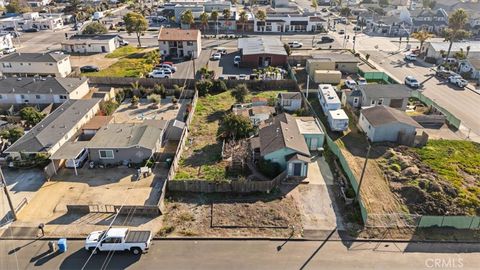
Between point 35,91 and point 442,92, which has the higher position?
point 35,91

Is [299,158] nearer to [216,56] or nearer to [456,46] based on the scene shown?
[216,56]

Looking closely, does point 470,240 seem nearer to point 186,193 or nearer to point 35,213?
point 186,193

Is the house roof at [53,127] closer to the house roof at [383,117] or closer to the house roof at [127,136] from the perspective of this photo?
the house roof at [127,136]

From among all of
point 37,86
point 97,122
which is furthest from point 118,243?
point 37,86

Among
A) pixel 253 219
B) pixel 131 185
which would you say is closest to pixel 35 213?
pixel 131 185

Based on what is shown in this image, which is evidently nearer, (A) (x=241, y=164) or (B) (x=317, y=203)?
(B) (x=317, y=203)

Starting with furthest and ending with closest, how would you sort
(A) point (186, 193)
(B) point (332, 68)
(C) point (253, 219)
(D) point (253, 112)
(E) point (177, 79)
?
(B) point (332, 68) → (E) point (177, 79) → (D) point (253, 112) → (A) point (186, 193) → (C) point (253, 219)
